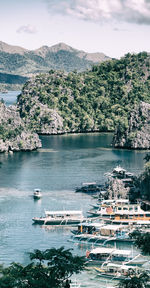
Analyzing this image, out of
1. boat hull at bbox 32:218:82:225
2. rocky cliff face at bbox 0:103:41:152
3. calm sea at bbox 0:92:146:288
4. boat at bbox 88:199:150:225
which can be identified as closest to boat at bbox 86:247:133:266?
calm sea at bbox 0:92:146:288

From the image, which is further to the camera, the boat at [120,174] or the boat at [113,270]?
the boat at [120,174]

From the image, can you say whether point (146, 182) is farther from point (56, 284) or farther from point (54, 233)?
point (56, 284)

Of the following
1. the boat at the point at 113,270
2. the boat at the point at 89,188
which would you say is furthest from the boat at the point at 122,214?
the boat at the point at 113,270

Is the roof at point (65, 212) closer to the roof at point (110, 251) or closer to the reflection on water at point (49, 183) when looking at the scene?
the reflection on water at point (49, 183)

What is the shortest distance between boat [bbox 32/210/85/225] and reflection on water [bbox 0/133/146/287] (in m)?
1.69

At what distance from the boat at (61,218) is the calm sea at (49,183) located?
5.78ft

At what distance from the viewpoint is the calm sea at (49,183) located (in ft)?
213

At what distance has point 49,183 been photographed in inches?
3942

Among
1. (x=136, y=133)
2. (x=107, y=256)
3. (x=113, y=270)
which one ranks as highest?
(x=136, y=133)

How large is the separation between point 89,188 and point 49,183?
9.67 m

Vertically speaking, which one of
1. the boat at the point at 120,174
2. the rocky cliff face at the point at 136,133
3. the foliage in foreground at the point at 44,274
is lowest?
the boat at the point at 120,174

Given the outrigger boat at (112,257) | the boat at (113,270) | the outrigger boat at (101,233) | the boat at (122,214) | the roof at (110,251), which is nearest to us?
the boat at (113,270)

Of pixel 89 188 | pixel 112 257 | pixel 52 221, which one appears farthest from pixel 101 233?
pixel 89 188

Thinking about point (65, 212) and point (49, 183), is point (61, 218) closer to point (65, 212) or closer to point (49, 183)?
point (65, 212)
